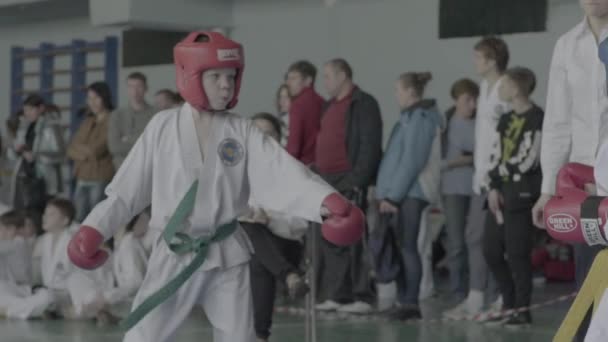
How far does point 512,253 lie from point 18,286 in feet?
11.7

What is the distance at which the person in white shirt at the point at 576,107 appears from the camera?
4.55m

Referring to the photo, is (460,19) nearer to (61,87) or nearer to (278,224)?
(278,224)

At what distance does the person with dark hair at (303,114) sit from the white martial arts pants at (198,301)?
3740 mm

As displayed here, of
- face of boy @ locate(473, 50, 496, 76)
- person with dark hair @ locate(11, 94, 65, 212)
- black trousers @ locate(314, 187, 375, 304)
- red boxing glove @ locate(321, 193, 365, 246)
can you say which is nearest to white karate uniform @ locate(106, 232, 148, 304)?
black trousers @ locate(314, 187, 375, 304)

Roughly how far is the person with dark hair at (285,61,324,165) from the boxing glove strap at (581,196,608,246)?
4541mm

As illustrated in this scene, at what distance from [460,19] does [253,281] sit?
5.27m

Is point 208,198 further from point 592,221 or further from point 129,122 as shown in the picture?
point 129,122

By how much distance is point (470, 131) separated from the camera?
8.62 metres

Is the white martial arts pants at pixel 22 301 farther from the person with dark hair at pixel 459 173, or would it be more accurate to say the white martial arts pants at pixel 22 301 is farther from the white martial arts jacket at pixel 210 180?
the white martial arts jacket at pixel 210 180

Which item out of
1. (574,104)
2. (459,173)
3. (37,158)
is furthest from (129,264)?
(574,104)

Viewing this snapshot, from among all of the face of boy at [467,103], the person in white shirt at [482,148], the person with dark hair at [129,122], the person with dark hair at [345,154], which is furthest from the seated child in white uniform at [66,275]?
the face of boy at [467,103]

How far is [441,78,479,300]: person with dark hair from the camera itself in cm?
843

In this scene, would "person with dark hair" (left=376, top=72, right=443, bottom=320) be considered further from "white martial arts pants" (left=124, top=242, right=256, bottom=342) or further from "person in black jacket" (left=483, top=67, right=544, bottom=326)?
"white martial arts pants" (left=124, top=242, right=256, bottom=342)

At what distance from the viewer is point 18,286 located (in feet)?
28.5
